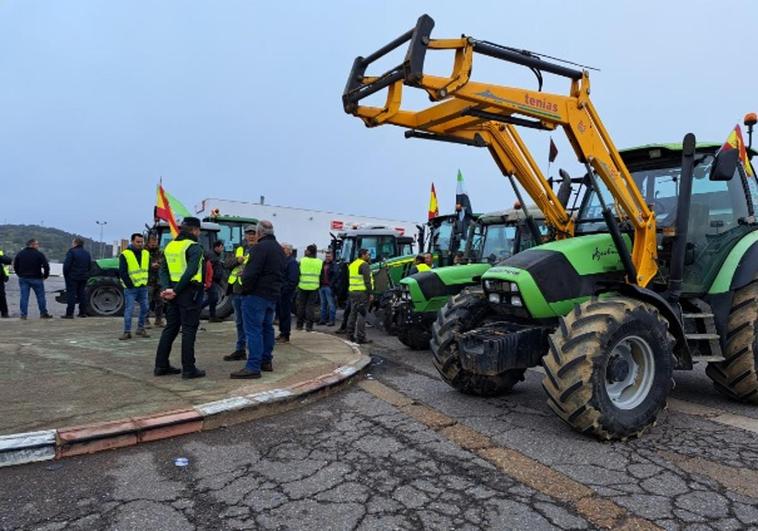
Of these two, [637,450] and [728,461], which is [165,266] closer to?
[637,450]

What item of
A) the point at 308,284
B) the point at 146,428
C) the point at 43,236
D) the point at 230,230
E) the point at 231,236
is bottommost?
the point at 146,428

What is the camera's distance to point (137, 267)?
9.38 meters

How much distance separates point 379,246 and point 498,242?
5.14 meters

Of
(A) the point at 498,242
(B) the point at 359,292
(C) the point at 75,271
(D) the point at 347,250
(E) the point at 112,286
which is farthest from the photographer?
Answer: (D) the point at 347,250

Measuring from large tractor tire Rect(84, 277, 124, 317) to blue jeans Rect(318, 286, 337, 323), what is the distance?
16.0ft

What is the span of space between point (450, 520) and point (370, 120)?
11.2 feet

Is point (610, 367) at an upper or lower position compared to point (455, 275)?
lower

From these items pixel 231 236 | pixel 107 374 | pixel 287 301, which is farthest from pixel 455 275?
pixel 231 236

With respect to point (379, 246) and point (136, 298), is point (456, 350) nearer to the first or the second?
point (136, 298)

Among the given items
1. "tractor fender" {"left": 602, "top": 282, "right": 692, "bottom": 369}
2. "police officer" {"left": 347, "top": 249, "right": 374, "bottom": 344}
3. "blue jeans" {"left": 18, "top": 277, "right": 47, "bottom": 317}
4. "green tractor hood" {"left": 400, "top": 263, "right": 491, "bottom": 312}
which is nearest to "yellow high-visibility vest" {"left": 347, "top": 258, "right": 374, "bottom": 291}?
"police officer" {"left": 347, "top": 249, "right": 374, "bottom": 344}

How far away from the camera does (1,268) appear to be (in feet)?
40.3

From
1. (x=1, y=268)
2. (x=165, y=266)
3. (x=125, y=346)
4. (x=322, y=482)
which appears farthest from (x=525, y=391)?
(x=1, y=268)

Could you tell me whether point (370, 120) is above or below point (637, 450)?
above

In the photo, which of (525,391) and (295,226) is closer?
(525,391)
